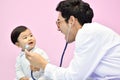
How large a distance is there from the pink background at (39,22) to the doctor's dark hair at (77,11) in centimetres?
64

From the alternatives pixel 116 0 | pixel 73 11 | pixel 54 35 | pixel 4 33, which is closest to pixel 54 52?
pixel 54 35

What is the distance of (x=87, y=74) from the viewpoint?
114cm

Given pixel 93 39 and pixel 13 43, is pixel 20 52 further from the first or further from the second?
pixel 93 39

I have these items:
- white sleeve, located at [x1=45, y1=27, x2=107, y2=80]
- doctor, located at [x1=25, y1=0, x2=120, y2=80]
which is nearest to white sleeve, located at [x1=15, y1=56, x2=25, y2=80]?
doctor, located at [x1=25, y1=0, x2=120, y2=80]

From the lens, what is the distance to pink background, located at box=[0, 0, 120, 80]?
1.90 m

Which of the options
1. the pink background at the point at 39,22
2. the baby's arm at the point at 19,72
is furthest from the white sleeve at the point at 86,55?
the pink background at the point at 39,22

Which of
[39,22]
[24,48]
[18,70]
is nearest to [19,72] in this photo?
[18,70]

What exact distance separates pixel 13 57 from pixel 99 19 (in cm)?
68

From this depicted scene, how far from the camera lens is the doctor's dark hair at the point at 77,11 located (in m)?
1.25

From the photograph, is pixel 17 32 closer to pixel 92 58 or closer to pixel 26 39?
pixel 26 39

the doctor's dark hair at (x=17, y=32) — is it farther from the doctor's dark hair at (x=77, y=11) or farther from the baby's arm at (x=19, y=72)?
the doctor's dark hair at (x=77, y=11)

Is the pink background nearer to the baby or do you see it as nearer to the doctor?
the baby

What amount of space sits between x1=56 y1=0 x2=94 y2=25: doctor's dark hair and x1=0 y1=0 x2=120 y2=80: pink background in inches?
25.2

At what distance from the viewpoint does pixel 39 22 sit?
1.93m
